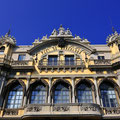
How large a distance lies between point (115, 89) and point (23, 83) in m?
11.0

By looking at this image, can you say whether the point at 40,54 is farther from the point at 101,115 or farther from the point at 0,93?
the point at 101,115

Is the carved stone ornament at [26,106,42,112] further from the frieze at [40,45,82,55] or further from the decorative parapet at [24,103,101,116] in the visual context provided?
the frieze at [40,45,82,55]

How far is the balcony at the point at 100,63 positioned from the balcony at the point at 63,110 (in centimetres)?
551

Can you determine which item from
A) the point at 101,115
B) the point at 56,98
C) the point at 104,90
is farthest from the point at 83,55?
the point at 101,115

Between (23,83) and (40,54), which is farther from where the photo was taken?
(40,54)

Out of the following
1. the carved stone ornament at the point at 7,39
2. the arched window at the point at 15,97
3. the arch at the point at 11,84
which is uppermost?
the carved stone ornament at the point at 7,39

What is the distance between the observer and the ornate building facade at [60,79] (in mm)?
16125

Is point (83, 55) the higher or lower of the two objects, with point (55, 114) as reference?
higher

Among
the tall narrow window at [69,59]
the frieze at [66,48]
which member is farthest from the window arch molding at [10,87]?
the tall narrow window at [69,59]

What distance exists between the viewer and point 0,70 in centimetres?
1980

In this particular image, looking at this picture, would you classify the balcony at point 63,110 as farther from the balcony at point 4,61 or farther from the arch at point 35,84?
the balcony at point 4,61

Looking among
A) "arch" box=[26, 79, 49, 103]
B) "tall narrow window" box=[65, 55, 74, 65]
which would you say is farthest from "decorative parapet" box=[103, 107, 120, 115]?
"tall narrow window" box=[65, 55, 74, 65]

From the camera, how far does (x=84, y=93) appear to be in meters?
18.7

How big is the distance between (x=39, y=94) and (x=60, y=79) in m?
3.07
